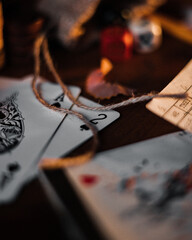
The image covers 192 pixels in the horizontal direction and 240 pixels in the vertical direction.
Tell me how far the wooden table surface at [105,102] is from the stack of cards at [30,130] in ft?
0.08

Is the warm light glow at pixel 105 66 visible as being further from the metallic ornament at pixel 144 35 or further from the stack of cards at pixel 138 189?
the stack of cards at pixel 138 189

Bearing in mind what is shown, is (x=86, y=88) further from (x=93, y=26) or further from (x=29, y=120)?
(x=93, y=26)

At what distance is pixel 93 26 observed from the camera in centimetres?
86

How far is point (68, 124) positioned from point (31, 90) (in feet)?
0.53

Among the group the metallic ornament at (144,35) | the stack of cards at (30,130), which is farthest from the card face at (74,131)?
the metallic ornament at (144,35)

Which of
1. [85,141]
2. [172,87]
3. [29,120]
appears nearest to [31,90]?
[29,120]

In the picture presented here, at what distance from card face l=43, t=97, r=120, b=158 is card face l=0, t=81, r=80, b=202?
0.05ft

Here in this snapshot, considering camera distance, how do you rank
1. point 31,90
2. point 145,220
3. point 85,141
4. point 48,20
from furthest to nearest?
point 48,20, point 31,90, point 85,141, point 145,220

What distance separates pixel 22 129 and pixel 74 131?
11 centimetres

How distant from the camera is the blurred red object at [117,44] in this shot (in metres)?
0.76

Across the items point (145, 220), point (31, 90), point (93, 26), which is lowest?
point (145, 220)

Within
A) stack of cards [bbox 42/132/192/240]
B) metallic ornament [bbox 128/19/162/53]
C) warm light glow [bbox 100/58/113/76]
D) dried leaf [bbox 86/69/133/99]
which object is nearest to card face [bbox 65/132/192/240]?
stack of cards [bbox 42/132/192/240]

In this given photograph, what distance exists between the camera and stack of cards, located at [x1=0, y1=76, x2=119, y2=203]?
476 mm

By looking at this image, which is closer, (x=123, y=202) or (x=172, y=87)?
(x=123, y=202)
